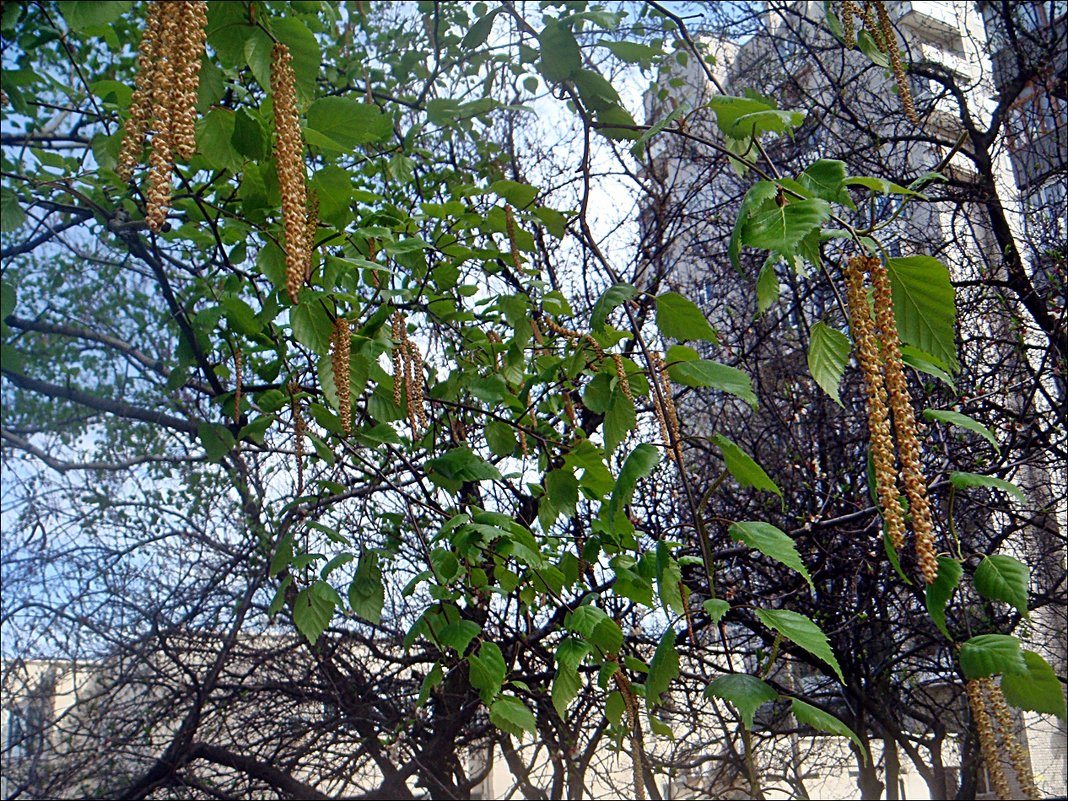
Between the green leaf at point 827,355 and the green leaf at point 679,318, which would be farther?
the green leaf at point 679,318

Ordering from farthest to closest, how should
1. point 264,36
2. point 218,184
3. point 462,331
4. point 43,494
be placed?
point 43,494
point 462,331
point 218,184
point 264,36

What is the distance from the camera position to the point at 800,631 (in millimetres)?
760

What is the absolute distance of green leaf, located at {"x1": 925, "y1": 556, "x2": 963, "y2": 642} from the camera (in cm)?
73

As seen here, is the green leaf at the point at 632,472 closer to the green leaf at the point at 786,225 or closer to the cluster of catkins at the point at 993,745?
the green leaf at the point at 786,225

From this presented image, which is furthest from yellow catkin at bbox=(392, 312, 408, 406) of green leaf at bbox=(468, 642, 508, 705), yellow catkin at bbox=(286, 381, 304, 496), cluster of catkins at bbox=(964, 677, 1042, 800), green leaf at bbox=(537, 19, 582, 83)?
cluster of catkins at bbox=(964, 677, 1042, 800)

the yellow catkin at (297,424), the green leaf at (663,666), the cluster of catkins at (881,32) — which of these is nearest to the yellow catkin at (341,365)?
the yellow catkin at (297,424)

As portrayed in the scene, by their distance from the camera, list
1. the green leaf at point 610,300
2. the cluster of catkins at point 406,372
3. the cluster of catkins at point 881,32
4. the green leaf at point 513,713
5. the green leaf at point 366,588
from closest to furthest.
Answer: the green leaf at point 610,300 < the cluster of catkins at point 881,32 < the green leaf at point 513,713 < the cluster of catkins at point 406,372 < the green leaf at point 366,588

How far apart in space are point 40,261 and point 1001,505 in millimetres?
2850

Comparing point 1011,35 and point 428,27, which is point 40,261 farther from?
point 1011,35

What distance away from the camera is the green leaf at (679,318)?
101 centimetres

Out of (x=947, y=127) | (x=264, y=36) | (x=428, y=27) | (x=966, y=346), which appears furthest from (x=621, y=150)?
(x=264, y=36)

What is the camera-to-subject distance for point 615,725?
137 centimetres

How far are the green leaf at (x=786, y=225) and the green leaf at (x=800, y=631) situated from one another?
11.9 inches

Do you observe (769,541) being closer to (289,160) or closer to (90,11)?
(289,160)
